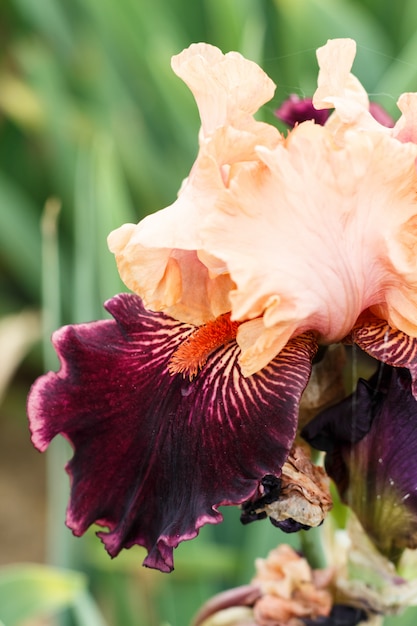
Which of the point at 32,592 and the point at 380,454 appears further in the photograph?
the point at 32,592

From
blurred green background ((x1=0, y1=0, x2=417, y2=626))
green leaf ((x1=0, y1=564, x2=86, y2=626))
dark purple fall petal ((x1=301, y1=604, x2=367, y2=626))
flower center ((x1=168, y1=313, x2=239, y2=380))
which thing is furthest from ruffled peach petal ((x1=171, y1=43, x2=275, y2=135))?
green leaf ((x1=0, y1=564, x2=86, y2=626))

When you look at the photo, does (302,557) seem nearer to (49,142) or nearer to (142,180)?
(142,180)

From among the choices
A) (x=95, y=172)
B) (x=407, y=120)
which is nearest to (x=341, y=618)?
(x=407, y=120)

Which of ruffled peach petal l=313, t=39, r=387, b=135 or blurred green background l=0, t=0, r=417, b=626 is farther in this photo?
blurred green background l=0, t=0, r=417, b=626

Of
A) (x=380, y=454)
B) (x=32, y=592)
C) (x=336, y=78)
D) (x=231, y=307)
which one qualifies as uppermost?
(x=336, y=78)

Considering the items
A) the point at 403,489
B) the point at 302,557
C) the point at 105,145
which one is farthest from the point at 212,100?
the point at 105,145

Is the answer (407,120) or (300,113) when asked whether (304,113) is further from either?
(407,120)

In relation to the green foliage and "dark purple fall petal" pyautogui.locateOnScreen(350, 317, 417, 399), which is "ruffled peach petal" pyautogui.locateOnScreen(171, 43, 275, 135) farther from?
the green foliage
